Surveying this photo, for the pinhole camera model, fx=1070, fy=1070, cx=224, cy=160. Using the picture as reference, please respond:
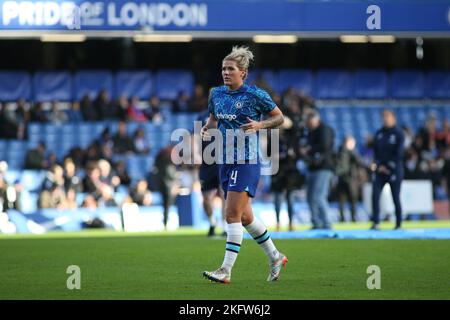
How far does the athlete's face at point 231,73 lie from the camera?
10852mm

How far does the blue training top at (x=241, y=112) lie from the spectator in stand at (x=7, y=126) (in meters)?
19.3

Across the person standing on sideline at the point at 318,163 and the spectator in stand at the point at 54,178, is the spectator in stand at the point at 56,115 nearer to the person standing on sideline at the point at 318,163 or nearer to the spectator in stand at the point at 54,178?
the spectator in stand at the point at 54,178

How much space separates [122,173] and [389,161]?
9133mm

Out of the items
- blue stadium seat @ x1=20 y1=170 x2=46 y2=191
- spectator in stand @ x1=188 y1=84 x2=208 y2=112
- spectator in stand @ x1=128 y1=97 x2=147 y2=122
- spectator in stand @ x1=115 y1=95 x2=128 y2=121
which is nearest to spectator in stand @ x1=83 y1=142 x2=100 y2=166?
blue stadium seat @ x1=20 y1=170 x2=46 y2=191

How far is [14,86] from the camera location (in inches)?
1264

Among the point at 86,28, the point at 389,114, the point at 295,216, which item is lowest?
the point at 295,216

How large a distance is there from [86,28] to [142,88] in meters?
12.3

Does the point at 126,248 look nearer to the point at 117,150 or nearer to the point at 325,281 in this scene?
the point at 325,281

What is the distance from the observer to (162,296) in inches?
374

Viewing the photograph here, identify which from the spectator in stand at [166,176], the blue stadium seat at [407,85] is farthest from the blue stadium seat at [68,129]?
the blue stadium seat at [407,85]

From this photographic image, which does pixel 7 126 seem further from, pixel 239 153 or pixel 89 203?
pixel 239 153

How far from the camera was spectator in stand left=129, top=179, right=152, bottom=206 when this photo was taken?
1021 inches

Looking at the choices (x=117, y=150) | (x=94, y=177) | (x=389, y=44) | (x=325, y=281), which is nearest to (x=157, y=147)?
(x=117, y=150)

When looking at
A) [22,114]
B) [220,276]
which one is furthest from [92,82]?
[220,276]
